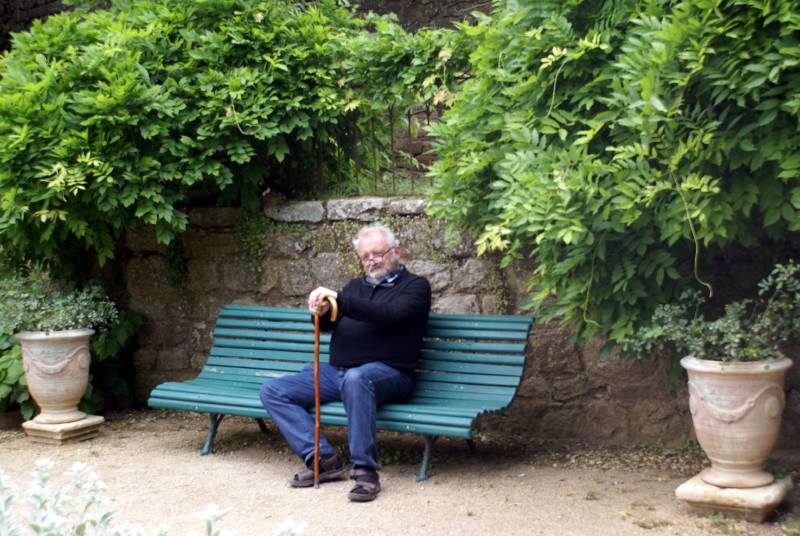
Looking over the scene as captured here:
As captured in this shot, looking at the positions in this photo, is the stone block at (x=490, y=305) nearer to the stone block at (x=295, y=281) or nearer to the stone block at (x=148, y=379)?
the stone block at (x=295, y=281)

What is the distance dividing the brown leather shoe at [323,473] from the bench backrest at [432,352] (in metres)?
0.52

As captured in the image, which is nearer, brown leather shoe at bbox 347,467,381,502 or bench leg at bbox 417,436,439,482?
brown leather shoe at bbox 347,467,381,502

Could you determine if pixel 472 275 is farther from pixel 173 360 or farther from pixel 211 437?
pixel 173 360

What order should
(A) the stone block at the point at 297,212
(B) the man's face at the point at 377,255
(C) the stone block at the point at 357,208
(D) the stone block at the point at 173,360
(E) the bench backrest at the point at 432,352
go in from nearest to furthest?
1. (E) the bench backrest at the point at 432,352
2. (B) the man's face at the point at 377,255
3. (C) the stone block at the point at 357,208
4. (A) the stone block at the point at 297,212
5. (D) the stone block at the point at 173,360

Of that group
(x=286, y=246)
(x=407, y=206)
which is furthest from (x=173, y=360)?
(x=407, y=206)

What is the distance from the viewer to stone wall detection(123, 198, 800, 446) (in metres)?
4.82

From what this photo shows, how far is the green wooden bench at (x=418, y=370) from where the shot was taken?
439 cm

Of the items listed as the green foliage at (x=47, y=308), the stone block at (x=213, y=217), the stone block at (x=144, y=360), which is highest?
the stone block at (x=213, y=217)

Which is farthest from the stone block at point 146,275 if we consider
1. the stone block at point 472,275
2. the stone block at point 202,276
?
the stone block at point 472,275

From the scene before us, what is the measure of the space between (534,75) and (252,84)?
6.80ft

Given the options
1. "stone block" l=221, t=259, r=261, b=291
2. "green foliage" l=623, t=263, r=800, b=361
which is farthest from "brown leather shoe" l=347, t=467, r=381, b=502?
"stone block" l=221, t=259, r=261, b=291

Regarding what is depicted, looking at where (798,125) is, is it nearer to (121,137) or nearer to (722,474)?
(722,474)

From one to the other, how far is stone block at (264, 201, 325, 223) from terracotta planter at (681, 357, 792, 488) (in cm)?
273

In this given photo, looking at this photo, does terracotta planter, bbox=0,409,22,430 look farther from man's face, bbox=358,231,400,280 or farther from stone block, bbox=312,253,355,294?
man's face, bbox=358,231,400,280
